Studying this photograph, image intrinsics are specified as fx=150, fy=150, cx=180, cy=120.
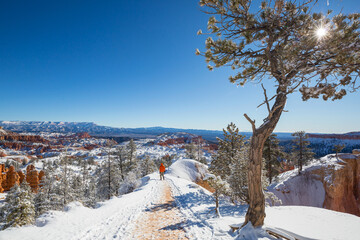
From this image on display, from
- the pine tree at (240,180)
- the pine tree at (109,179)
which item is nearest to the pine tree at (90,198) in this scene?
the pine tree at (109,179)

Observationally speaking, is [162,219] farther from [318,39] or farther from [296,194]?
[296,194]

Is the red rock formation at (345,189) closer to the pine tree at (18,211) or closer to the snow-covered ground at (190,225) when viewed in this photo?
the snow-covered ground at (190,225)

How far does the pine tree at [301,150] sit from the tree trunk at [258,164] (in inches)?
972

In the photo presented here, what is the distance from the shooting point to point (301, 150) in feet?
78.9

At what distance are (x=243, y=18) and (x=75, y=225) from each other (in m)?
9.71

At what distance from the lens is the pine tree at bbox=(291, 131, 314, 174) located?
77.4ft

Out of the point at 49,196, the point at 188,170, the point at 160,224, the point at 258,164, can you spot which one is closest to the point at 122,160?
the point at 49,196

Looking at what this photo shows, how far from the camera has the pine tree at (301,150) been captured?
23.6m

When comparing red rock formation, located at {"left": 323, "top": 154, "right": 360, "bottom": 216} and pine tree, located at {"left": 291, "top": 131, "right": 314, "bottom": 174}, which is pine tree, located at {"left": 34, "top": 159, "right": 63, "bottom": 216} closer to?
pine tree, located at {"left": 291, "top": 131, "right": 314, "bottom": 174}

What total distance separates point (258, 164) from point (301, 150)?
25.9 m

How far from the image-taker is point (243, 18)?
4.65 meters

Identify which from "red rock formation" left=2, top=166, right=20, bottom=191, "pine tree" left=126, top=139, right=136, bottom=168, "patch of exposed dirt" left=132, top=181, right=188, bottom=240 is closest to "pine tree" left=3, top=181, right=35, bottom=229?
"patch of exposed dirt" left=132, top=181, right=188, bottom=240

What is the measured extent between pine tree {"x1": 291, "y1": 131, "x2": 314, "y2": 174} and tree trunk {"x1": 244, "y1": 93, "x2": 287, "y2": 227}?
24.7 m

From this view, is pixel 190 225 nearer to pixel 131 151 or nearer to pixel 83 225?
pixel 83 225
